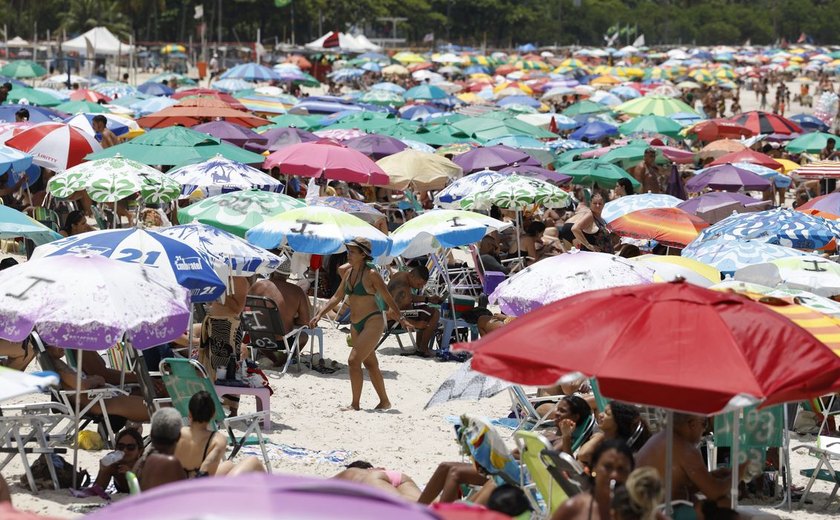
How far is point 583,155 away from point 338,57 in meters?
44.8

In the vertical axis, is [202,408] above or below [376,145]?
above

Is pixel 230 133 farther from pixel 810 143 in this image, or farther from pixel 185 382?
pixel 185 382

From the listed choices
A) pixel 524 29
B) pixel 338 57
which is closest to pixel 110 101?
pixel 338 57

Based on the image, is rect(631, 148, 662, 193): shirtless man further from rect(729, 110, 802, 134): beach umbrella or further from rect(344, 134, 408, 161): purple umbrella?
rect(729, 110, 802, 134): beach umbrella

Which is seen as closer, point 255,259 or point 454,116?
point 255,259

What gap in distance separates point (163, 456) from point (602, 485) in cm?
187

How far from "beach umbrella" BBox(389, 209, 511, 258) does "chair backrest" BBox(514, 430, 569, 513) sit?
4820 millimetres

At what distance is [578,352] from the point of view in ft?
15.0

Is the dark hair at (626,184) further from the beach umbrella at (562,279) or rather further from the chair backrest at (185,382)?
the chair backrest at (185,382)

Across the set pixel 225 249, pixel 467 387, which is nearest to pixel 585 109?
pixel 225 249

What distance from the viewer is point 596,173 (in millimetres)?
16062

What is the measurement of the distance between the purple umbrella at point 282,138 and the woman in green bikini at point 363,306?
913cm

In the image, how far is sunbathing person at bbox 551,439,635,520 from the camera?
445 cm

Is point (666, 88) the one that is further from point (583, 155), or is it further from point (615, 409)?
point (615, 409)
